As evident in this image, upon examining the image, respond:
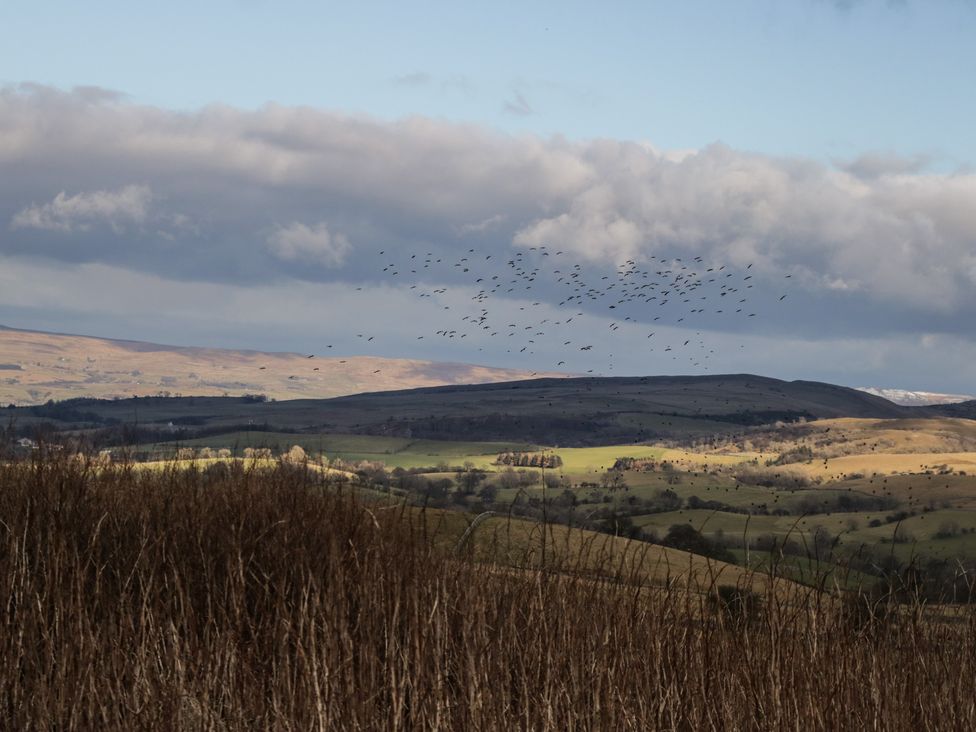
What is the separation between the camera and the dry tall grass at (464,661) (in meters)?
10.4

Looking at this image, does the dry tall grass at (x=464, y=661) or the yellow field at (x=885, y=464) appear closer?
the dry tall grass at (x=464, y=661)

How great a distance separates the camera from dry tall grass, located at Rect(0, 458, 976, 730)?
34.1 feet

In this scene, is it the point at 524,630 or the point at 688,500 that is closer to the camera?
the point at 524,630

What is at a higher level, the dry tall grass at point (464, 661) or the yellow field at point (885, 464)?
the dry tall grass at point (464, 661)

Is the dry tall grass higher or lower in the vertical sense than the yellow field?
higher

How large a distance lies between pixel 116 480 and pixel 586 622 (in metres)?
10.0

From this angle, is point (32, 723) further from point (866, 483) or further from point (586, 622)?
point (866, 483)

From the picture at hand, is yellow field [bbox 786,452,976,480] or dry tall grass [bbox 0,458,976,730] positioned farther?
yellow field [bbox 786,452,976,480]

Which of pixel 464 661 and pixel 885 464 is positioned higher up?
pixel 464 661

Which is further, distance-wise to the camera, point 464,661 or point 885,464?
point 885,464

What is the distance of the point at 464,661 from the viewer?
11.9 metres

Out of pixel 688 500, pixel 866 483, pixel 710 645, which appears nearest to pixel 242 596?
pixel 710 645

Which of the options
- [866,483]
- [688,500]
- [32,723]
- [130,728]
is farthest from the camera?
[866,483]

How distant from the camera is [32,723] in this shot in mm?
11430
